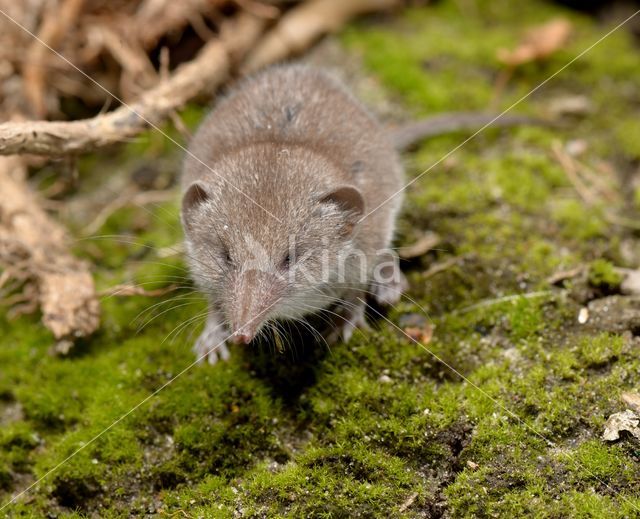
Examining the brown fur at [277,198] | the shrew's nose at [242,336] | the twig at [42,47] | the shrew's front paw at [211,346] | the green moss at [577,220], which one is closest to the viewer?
the shrew's nose at [242,336]

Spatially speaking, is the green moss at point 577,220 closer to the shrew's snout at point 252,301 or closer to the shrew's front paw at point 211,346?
the shrew's snout at point 252,301

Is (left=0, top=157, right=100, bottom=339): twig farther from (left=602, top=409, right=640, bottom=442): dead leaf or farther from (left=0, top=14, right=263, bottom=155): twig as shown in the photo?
(left=602, top=409, right=640, bottom=442): dead leaf

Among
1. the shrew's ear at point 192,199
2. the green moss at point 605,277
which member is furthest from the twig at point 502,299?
the shrew's ear at point 192,199

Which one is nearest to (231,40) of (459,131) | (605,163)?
(459,131)

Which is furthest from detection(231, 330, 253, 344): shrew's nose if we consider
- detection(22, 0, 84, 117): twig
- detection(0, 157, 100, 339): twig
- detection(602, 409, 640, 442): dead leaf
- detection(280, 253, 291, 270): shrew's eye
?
detection(22, 0, 84, 117): twig

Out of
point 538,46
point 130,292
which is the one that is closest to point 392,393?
point 130,292
